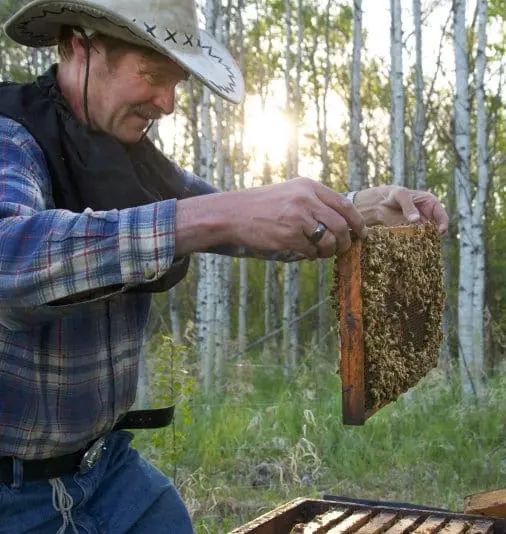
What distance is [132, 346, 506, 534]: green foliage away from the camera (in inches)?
238

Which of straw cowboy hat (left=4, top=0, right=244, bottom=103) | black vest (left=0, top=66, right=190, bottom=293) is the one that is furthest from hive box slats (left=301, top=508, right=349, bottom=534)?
straw cowboy hat (left=4, top=0, right=244, bottom=103)

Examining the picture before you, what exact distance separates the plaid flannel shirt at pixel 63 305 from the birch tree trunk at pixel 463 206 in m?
6.07

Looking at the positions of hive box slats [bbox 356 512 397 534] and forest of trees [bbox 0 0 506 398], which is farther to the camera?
forest of trees [bbox 0 0 506 398]

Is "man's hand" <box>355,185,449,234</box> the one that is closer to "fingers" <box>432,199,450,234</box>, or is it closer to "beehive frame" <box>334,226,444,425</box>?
"fingers" <box>432,199,450,234</box>

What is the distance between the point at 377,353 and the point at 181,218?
0.86 m

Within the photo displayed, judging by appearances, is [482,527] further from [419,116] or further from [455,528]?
[419,116]

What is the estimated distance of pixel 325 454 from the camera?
680 centimetres

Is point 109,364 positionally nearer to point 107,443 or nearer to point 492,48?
point 107,443

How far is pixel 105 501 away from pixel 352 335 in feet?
3.17

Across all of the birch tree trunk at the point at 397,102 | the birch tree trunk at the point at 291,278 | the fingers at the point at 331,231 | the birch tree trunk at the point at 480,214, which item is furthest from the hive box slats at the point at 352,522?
the birch tree trunk at the point at 291,278

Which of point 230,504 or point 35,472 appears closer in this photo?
point 35,472

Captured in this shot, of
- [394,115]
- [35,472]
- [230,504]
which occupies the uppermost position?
[394,115]

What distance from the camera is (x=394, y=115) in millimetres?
10523

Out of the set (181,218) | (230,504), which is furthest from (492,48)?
(181,218)
